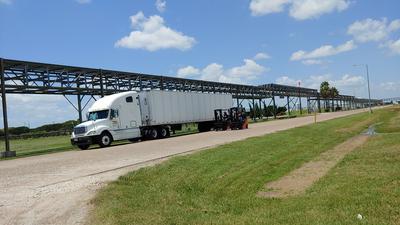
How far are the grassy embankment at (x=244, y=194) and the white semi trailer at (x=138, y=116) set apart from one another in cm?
1704

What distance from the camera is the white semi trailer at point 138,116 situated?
3388 cm

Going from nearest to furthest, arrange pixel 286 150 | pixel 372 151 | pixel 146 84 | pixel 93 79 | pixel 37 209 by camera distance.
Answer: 1. pixel 37 209
2. pixel 372 151
3. pixel 286 150
4. pixel 93 79
5. pixel 146 84

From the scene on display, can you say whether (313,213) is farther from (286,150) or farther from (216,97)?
(216,97)

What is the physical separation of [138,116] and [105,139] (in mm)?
4753

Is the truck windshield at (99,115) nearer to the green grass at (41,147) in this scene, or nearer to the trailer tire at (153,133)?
the green grass at (41,147)

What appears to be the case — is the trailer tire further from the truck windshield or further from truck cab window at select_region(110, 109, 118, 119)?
the truck windshield

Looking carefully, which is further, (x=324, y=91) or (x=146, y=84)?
(x=324, y=91)

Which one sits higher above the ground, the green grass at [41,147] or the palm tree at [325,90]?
the palm tree at [325,90]

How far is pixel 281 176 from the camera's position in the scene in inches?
559

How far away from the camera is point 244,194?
1179cm

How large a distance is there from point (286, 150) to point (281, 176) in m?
6.84

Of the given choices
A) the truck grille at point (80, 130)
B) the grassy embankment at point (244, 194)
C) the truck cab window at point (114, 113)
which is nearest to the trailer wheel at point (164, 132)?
the truck cab window at point (114, 113)

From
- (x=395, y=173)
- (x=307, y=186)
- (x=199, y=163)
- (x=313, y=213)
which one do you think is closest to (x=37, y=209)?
(x=313, y=213)

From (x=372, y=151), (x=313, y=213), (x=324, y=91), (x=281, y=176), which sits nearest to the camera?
(x=313, y=213)
